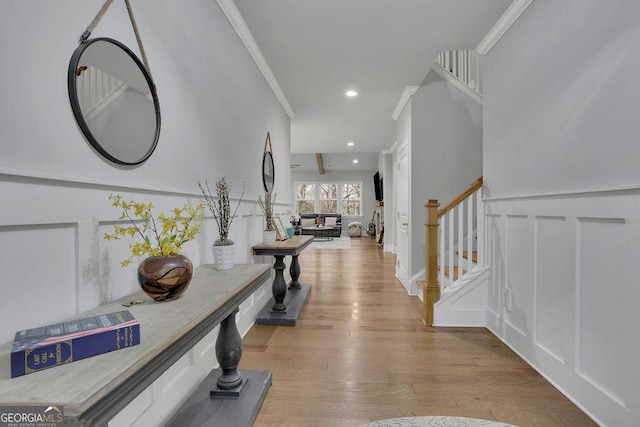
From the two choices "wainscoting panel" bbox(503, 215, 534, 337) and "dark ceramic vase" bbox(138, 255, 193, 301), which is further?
"wainscoting panel" bbox(503, 215, 534, 337)

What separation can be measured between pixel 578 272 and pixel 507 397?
0.80 m

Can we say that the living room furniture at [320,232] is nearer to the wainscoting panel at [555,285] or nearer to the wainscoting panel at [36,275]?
the wainscoting panel at [555,285]

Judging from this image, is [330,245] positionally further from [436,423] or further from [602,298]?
[436,423]

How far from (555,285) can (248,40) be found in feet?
9.52

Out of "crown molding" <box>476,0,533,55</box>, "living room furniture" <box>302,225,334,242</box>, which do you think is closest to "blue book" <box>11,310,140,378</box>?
"crown molding" <box>476,0,533,55</box>

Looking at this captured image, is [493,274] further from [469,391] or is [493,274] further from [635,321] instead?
[635,321]

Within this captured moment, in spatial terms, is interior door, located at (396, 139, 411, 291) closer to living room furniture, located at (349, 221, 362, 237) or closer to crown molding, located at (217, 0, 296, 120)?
crown molding, located at (217, 0, 296, 120)

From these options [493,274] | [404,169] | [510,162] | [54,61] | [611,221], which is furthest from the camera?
[404,169]

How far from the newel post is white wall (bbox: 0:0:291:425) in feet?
6.33

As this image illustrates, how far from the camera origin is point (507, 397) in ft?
6.00

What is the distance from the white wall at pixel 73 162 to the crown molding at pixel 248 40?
27 centimetres

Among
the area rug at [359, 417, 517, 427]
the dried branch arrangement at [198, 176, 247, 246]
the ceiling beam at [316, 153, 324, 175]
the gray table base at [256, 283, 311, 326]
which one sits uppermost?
the ceiling beam at [316, 153, 324, 175]

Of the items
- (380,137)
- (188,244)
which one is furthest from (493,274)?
(380,137)

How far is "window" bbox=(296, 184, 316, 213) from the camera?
43.6 feet
